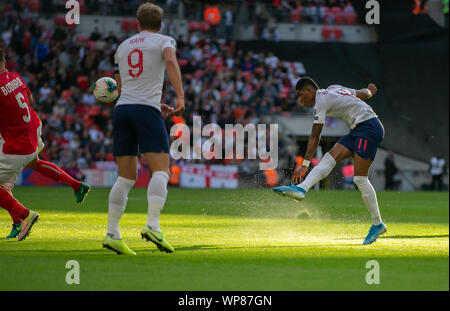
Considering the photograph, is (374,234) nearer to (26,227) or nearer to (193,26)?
(26,227)

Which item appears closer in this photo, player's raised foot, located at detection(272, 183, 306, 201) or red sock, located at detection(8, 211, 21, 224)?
player's raised foot, located at detection(272, 183, 306, 201)

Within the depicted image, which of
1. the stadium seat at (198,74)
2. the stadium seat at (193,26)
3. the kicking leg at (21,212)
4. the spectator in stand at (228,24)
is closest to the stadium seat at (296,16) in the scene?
the spectator in stand at (228,24)

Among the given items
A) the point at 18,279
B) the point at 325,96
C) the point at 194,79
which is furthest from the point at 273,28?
the point at 18,279

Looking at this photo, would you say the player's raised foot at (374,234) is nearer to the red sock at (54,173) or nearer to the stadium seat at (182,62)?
the red sock at (54,173)

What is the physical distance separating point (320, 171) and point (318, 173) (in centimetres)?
4

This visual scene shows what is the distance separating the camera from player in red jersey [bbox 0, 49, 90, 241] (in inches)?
373

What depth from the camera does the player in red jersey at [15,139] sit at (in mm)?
9477

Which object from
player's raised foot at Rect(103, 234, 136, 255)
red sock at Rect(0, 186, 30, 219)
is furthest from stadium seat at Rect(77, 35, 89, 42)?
player's raised foot at Rect(103, 234, 136, 255)

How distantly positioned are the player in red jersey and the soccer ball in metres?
0.80

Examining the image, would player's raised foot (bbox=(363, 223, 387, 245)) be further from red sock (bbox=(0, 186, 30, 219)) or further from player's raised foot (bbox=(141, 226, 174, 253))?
red sock (bbox=(0, 186, 30, 219))

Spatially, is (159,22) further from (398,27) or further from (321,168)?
(398,27)
